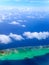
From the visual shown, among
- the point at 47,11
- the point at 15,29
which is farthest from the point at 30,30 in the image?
the point at 47,11

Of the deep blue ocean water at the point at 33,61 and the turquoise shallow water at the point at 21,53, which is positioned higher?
the turquoise shallow water at the point at 21,53

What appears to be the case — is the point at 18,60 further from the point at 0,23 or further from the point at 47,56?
the point at 0,23

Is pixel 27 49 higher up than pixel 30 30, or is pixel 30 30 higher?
pixel 30 30

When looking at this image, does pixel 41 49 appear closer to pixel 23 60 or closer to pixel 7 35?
pixel 23 60

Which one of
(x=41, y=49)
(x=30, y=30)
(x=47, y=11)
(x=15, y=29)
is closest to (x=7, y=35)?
(x=15, y=29)

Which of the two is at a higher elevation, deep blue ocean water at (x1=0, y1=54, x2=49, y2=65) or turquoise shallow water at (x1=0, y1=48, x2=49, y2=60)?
turquoise shallow water at (x1=0, y1=48, x2=49, y2=60)

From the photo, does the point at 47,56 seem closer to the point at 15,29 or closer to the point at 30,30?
the point at 30,30

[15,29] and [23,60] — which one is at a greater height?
[15,29]

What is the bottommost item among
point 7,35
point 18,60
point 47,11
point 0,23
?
point 18,60
